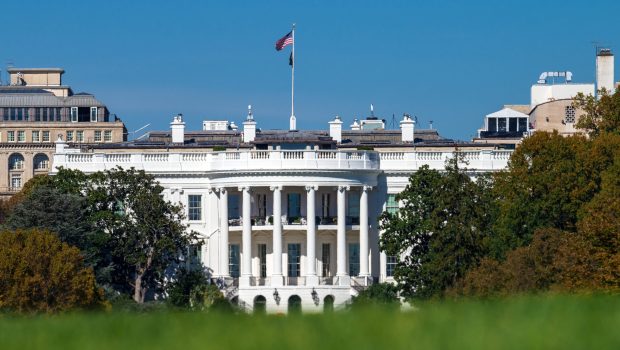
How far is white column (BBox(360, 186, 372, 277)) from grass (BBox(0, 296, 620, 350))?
101 metres

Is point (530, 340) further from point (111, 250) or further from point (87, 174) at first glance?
point (87, 174)

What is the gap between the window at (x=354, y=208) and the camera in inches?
5305

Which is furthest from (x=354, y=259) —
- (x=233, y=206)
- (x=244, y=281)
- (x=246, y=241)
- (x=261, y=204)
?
(x=233, y=206)

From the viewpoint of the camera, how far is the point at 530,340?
26.3 m

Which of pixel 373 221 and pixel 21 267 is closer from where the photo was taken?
pixel 21 267

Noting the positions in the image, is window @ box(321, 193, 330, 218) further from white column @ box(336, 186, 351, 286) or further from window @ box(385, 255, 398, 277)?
window @ box(385, 255, 398, 277)

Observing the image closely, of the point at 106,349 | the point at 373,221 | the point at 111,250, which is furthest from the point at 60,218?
the point at 106,349

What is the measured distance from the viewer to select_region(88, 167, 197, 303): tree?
120m

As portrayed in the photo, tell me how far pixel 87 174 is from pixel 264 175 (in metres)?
12.1

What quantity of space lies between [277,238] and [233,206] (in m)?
Answer: 7.07

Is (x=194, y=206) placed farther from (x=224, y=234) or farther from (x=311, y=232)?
(x=311, y=232)

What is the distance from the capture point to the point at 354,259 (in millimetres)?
133375

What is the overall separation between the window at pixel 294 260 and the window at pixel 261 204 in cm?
324

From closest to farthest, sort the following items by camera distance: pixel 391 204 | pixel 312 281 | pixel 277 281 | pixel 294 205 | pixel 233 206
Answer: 1. pixel 277 281
2. pixel 312 281
3. pixel 294 205
4. pixel 391 204
5. pixel 233 206
